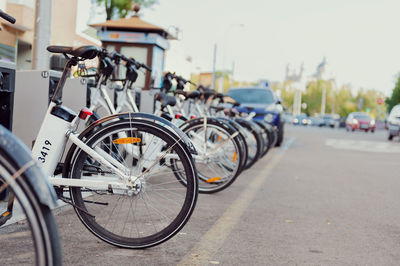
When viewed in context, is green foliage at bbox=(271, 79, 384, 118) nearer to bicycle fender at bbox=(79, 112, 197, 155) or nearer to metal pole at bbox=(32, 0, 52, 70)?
metal pole at bbox=(32, 0, 52, 70)

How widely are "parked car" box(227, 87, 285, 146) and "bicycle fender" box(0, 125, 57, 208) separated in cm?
1269

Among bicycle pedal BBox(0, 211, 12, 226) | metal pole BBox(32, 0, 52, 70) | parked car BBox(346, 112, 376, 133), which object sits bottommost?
parked car BBox(346, 112, 376, 133)

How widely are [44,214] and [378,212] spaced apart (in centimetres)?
458

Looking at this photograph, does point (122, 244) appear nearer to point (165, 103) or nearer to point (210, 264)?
point (210, 264)

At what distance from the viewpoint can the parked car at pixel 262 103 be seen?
14812mm

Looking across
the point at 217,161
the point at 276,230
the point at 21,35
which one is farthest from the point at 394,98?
the point at 276,230

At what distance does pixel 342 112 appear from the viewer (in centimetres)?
12075

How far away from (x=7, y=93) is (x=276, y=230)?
8.05 ft

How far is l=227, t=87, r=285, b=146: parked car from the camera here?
14812 millimetres

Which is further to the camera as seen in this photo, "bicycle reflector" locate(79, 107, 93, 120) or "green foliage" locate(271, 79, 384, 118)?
"green foliage" locate(271, 79, 384, 118)

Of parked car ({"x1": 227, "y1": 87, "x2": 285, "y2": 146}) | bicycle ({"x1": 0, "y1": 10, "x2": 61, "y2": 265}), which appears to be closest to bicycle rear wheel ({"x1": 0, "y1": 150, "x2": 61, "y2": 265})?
bicycle ({"x1": 0, "y1": 10, "x2": 61, "y2": 265})

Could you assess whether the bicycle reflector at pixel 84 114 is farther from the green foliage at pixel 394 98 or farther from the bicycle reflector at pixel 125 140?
the green foliage at pixel 394 98

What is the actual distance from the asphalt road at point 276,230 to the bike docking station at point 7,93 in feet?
2.96

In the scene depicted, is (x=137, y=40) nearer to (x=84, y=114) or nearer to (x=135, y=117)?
(x=84, y=114)
